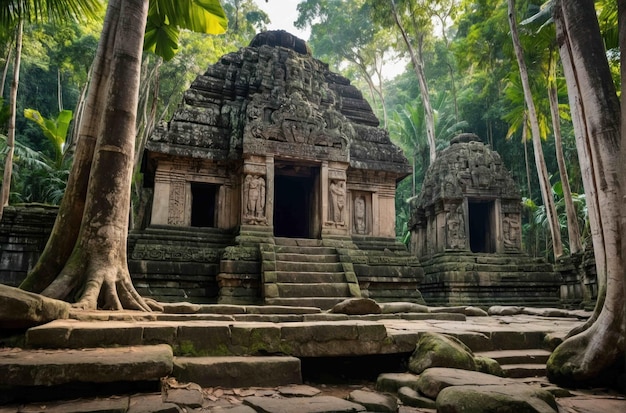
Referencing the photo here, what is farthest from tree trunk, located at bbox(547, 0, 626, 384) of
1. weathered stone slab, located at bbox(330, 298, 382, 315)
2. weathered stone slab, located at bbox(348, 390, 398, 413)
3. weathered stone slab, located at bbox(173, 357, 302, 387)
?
weathered stone slab, located at bbox(330, 298, 382, 315)

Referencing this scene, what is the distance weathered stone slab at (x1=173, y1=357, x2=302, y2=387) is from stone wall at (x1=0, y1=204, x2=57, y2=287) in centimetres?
736

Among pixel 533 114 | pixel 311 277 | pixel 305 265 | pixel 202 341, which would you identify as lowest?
pixel 202 341

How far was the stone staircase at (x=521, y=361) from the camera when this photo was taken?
4027mm

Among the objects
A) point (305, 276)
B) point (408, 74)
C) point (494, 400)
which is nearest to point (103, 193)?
point (305, 276)

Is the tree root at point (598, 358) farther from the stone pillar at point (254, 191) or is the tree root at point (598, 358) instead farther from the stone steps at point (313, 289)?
the stone pillar at point (254, 191)

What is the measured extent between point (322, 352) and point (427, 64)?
33.6 meters

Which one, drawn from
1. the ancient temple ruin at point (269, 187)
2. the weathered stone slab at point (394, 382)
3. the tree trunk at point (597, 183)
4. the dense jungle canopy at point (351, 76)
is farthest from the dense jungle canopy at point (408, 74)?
the weathered stone slab at point (394, 382)

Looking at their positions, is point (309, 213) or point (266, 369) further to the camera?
point (309, 213)

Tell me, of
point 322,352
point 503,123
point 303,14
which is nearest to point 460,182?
point 322,352

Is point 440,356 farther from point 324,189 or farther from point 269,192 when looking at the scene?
point 324,189

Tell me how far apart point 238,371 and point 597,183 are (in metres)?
3.66

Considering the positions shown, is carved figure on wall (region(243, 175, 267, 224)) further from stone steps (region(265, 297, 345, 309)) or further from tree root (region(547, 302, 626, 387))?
tree root (region(547, 302, 626, 387))

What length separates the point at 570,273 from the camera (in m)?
12.2

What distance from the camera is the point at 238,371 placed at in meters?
3.40
